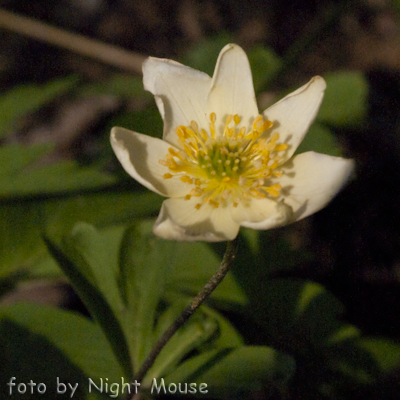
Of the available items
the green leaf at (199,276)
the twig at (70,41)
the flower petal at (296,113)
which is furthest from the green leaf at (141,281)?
the twig at (70,41)

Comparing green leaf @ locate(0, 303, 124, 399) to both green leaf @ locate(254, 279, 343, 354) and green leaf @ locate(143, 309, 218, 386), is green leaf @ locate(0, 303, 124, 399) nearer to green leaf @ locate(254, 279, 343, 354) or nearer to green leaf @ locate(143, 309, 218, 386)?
green leaf @ locate(143, 309, 218, 386)

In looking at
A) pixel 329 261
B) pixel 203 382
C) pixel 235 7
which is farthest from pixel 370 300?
pixel 235 7

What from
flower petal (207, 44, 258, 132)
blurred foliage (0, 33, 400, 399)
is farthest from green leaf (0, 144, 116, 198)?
flower petal (207, 44, 258, 132)

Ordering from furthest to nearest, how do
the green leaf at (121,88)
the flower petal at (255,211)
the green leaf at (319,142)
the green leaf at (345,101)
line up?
the green leaf at (121,88), the green leaf at (345,101), the green leaf at (319,142), the flower petal at (255,211)

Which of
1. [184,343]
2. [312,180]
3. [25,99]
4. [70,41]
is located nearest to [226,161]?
[312,180]

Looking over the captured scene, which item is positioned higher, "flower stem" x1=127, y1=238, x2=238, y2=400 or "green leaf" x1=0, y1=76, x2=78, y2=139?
"green leaf" x1=0, y1=76, x2=78, y2=139

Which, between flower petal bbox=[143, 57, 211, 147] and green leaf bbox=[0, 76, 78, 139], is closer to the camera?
flower petal bbox=[143, 57, 211, 147]

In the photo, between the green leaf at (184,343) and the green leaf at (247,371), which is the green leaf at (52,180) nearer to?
the green leaf at (184,343)

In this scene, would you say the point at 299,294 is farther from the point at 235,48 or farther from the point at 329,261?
the point at 235,48
